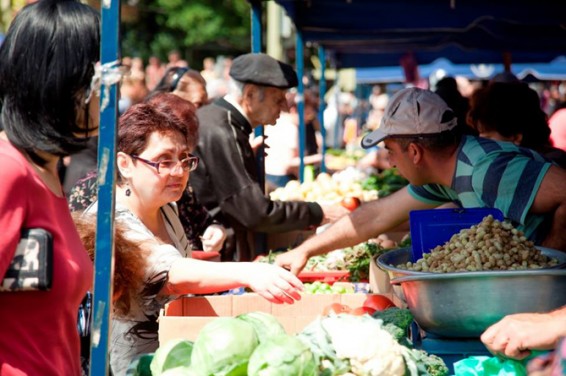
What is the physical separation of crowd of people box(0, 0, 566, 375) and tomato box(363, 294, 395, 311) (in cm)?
40

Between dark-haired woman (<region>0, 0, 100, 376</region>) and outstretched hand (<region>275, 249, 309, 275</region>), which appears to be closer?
dark-haired woman (<region>0, 0, 100, 376</region>)

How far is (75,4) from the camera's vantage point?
2275 millimetres

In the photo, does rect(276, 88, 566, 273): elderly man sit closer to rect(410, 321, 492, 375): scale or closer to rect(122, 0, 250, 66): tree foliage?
rect(410, 321, 492, 375): scale

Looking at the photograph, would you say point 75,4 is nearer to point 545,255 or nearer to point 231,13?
point 545,255

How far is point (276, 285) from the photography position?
2754 mm

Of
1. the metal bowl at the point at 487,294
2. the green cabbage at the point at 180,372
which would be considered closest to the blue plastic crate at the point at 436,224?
the metal bowl at the point at 487,294

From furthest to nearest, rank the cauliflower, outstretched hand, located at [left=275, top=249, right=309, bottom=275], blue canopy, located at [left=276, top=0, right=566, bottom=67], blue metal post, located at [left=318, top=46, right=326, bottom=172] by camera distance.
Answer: blue metal post, located at [left=318, top=46, right=326, bottom=172] < blue canopy, located at [left=276, top=0, right=566, bottom=67] < outstretched hand, located at [left=275, top=249, right=309, bottom=275] < the cauliflower

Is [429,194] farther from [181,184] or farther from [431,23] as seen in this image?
[431,23]

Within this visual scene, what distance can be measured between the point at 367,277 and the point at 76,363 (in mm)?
2783

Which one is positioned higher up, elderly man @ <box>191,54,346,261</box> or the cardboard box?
elderly man @ <box>191,54,346,261</box>

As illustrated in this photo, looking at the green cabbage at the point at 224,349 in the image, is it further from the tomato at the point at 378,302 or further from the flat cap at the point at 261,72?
the flat cap at the point at 261,72

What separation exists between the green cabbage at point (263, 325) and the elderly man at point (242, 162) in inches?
113

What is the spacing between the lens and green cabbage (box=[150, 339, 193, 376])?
2.51 metres

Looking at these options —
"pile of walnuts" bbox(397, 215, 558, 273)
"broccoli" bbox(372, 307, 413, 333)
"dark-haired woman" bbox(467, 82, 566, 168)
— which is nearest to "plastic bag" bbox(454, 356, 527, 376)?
"broccoli" bbox(372, 307, 413, 333)
